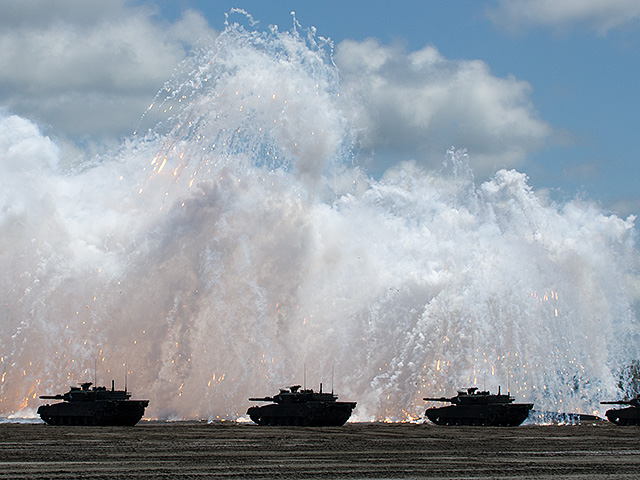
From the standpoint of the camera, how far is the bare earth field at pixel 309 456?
25016 mm

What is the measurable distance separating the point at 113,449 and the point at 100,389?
1079 inches

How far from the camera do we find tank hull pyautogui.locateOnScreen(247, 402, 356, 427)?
59531 mm

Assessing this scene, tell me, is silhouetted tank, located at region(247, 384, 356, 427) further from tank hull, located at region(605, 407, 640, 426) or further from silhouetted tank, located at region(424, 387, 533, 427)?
tank hull, located at region(605, 407, 640, 426)

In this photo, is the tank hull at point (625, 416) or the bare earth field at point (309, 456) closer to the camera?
the bare earth field at point (309, 456)

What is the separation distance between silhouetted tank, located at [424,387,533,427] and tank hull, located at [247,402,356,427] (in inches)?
348

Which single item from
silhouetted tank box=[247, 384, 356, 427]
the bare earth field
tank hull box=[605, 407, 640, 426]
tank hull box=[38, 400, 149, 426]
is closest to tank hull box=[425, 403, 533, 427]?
silhouetted tank box=[247, 384, 356, 427]

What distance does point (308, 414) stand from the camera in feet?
196

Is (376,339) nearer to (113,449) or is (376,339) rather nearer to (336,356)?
(336,356)

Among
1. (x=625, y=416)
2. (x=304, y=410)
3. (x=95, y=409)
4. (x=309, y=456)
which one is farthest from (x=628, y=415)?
(x=309, y=456)

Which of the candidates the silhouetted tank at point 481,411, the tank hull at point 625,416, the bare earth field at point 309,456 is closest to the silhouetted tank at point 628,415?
the tank hull at point 625,416

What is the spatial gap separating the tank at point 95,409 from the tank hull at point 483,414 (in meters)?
22.3

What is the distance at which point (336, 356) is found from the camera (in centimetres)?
7650

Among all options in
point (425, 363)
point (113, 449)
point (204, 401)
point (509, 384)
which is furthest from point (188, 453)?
point (509, 384)

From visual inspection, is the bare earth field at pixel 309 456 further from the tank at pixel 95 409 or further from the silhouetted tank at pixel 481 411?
the silhouetted tank at pixel 481 411
